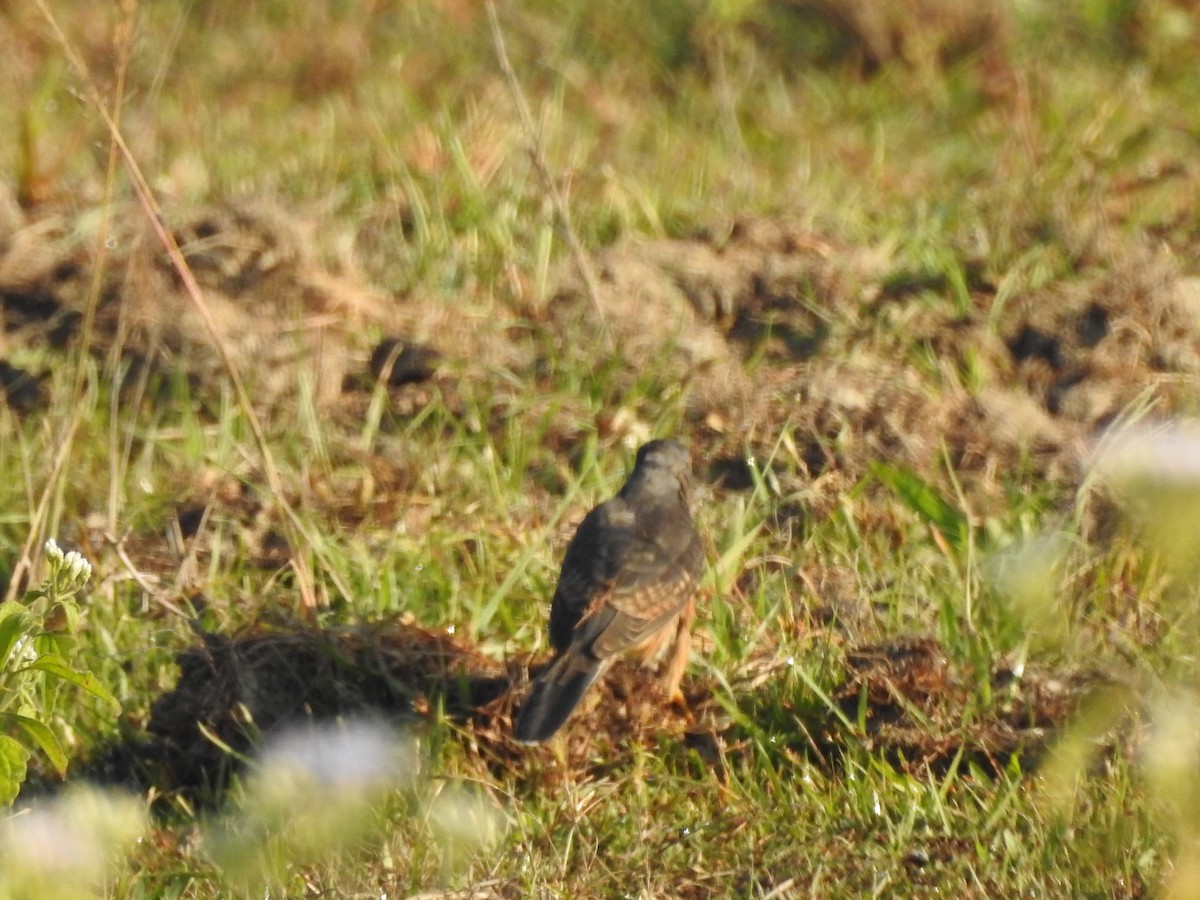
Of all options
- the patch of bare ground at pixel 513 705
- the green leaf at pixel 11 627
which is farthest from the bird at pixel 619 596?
the green leaf at pixel 11 627

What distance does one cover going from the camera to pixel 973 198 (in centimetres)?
720

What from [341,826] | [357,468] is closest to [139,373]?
[357,468]

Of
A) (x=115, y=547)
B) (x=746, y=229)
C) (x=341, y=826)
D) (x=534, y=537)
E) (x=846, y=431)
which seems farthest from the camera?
(x=746, y=229)

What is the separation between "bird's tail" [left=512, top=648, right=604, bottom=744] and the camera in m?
4.36

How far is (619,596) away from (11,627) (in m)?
1.60

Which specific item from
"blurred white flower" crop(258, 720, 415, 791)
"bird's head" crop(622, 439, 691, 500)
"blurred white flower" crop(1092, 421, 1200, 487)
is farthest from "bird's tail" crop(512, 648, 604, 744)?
"blurred white flower" crop(1092, 421, 1200, 487)

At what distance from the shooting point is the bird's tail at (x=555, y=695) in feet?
Answer: 14.3

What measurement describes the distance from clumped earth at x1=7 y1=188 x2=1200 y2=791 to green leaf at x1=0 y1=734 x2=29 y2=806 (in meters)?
1.27

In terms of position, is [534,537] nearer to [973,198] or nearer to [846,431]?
[846,431]

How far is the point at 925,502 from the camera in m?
5.42

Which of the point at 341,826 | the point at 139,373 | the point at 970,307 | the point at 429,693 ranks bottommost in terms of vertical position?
the point at 139,373

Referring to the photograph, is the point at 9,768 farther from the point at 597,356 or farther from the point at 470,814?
the point at 597,356

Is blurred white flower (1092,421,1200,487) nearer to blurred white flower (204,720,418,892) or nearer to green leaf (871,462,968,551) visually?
blurred white flower (204,720,418,892)

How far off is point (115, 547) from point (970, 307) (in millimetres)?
3058
